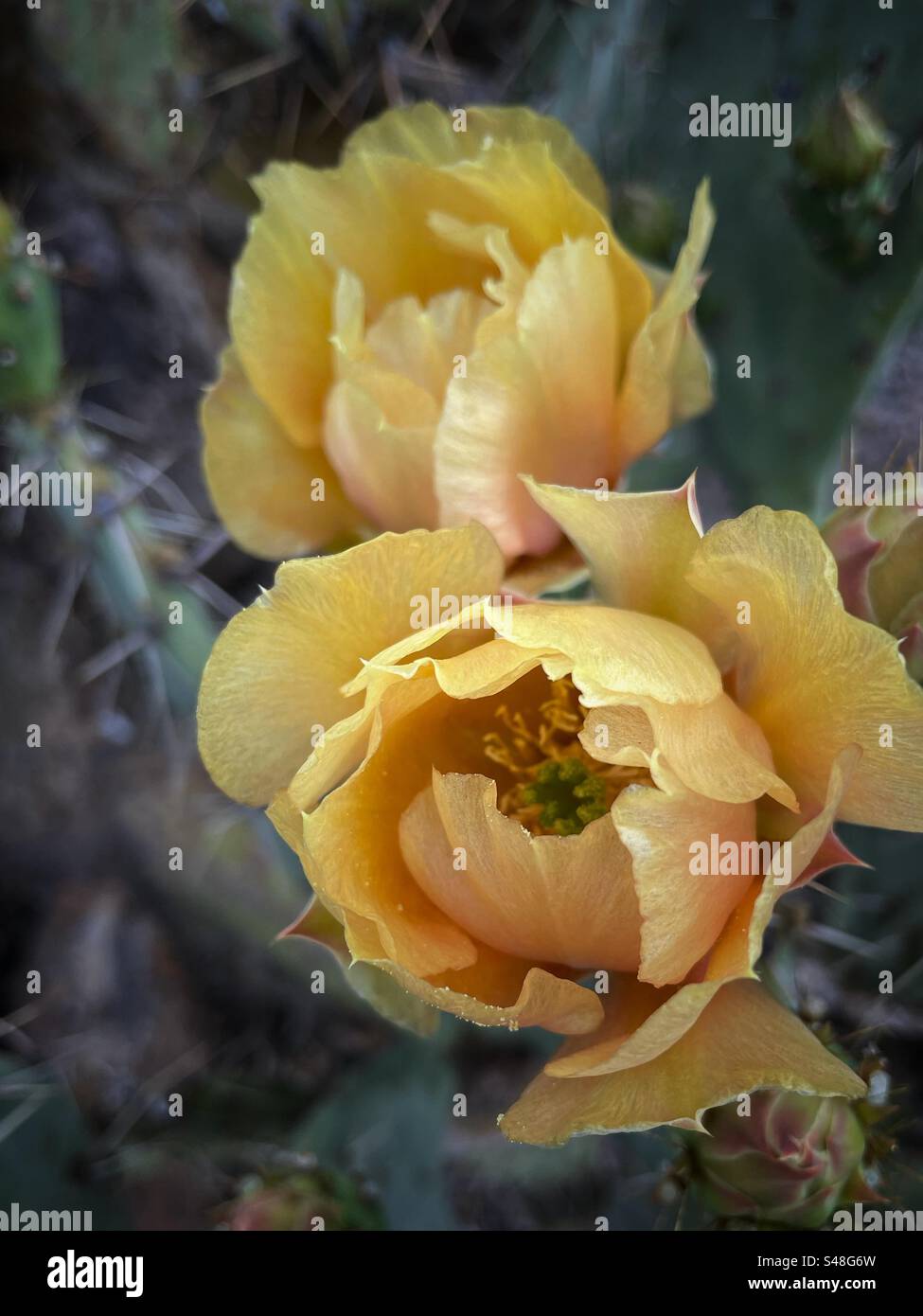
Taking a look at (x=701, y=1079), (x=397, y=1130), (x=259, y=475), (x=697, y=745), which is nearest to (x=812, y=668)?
(x=697, y=745)

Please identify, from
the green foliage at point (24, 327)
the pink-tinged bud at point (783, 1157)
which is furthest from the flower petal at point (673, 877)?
the green foliage at point (24, 327)

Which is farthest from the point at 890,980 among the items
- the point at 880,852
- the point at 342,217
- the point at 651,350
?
the point at 342,217

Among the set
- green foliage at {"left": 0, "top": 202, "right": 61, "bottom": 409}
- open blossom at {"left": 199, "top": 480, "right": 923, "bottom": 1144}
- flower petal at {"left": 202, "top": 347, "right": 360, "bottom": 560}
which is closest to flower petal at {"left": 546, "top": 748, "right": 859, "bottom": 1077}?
open blossom at {"left": 199, "top": 480, "right": 923, "bottom": 1144}

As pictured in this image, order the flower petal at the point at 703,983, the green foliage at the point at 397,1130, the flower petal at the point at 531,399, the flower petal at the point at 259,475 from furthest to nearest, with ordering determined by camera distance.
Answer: the green foliage at the point at 397,1130, the flower petal at the point at 259,475, the flower petal at the point at 531,399, the flower petal at the point at 703,983

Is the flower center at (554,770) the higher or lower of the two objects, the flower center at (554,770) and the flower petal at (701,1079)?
the higher

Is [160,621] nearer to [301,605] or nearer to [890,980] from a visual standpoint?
[301,605]

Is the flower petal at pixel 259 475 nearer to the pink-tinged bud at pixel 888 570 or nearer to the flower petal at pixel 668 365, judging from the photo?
the flower petal at pixel 668 365
